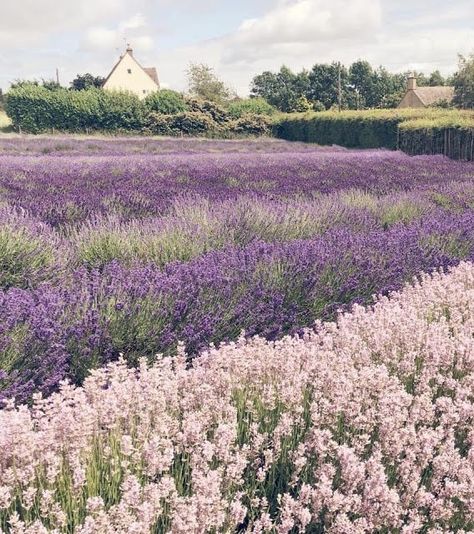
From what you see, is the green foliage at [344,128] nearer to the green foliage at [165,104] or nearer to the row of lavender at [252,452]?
the green foliage at [165,104]

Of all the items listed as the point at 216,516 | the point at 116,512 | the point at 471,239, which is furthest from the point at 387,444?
the point at 471,239

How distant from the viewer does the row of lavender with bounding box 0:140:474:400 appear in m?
3.32

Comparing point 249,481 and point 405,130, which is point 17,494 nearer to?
point 249,481

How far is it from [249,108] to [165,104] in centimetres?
664

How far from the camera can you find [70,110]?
131 feet

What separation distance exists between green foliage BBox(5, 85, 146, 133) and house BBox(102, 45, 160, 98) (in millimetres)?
26842

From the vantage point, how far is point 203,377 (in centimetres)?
245

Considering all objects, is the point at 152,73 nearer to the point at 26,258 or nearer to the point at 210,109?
the point at 210,109

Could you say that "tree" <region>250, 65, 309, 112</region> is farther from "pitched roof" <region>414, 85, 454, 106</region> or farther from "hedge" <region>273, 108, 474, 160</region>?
"hedge" <region>273, 108, 474, 160</region>

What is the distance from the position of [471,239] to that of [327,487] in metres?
4.79

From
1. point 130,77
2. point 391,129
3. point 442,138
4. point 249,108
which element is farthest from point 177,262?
point 130,77

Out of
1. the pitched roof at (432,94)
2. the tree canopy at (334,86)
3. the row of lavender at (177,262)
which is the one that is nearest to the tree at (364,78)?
the tree canopy at (334,86)

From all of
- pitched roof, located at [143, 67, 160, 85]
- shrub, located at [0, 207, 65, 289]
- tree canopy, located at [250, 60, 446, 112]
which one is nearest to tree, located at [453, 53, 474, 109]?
tree canopy, located at [250, 60, 446, 112]

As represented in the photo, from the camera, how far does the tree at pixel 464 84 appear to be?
46625mm
